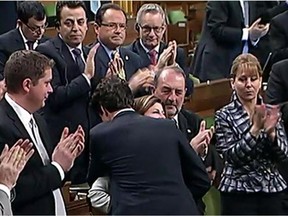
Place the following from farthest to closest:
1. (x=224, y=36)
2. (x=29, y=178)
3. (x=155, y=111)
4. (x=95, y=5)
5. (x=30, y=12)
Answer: (x=95, y=5) < (x=224, y=36) < (x=30, y=12) < (x=155, y=111) < (x=29, y=178)

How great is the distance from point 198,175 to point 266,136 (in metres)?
0.55

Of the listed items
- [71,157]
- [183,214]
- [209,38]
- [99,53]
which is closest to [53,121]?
[99,53]

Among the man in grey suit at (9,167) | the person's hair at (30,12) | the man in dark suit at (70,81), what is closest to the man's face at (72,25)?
the man in dark suit at (70,81)

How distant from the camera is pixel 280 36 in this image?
4.36m

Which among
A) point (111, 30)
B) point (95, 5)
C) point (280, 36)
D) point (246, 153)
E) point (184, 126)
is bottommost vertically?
point (246, 153)

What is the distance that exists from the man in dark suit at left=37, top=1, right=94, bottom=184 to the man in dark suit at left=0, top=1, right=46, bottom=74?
14 cm

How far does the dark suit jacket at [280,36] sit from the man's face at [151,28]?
857 mm

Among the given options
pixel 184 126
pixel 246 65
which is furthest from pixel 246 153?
pixel 246 65

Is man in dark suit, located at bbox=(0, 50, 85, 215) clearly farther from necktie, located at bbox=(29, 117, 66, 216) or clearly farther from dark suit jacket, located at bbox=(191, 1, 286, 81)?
dark suit jacket, located at bbox=(191, 1, 286, 81)

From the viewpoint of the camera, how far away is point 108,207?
280 cm

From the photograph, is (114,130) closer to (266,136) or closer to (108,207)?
(108,207)

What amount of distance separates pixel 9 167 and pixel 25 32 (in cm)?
150

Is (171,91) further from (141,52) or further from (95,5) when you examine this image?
(95,5)

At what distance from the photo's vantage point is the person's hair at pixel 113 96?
2.72 metres
